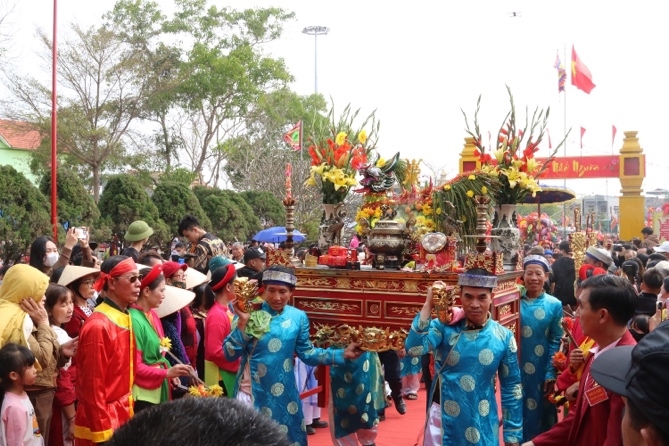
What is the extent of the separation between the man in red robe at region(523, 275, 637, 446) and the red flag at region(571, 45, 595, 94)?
22.7m

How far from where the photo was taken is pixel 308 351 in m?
4.55

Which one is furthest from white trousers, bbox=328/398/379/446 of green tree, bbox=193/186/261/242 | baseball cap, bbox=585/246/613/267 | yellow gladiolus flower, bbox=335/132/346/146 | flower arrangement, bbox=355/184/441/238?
green tree, bbox=193/186/261/242

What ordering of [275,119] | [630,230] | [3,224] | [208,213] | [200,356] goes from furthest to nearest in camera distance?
1. [275,119]
2. [630,230]
3. [208,213]
4. [3,224]
5. [200,356]

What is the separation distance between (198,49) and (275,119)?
366cm

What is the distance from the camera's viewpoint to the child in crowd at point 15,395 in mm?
3795

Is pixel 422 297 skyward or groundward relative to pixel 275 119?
groundward

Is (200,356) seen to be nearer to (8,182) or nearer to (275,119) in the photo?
(8,182)

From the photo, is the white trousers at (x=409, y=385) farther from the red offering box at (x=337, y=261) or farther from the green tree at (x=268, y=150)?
the green tree at (x=268, y=150)

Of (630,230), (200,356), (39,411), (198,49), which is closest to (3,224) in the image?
(200,356)

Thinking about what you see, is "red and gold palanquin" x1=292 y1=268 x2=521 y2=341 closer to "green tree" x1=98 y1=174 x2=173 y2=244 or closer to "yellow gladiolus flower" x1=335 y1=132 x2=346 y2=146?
"yellow gladiolus flower" x1=335 y1=132 x2=346 y2=146

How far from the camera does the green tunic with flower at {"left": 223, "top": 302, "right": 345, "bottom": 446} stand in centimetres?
443

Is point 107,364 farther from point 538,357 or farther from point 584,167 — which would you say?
point 584,167

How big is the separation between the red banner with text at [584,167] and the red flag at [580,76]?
284 cm

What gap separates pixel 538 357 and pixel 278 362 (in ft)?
6.28
